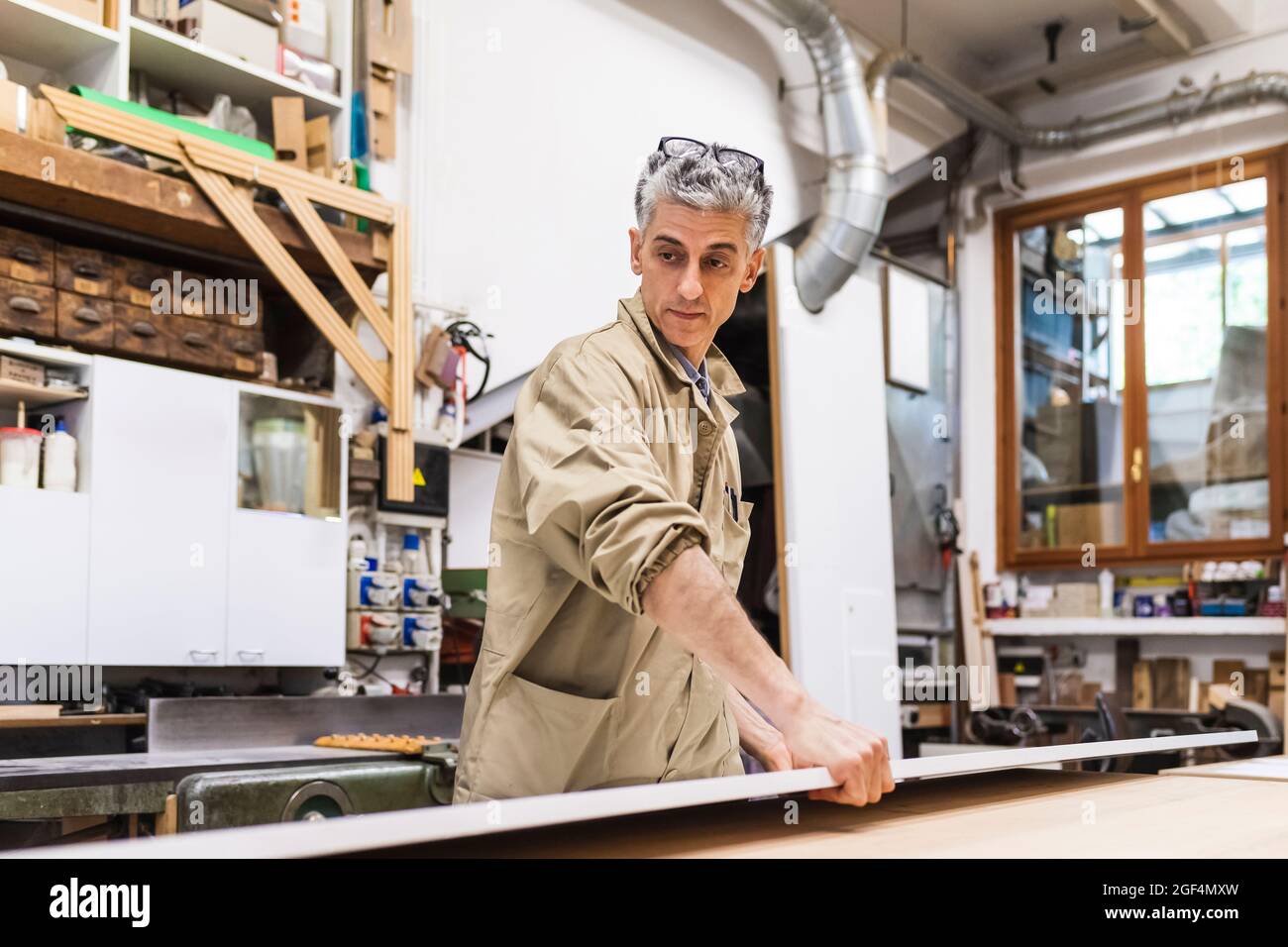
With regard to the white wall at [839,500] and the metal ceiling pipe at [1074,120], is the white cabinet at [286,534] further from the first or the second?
the metal ceiling pipe at [1074,120]

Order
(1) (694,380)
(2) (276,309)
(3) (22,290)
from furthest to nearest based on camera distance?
(2) (276,309) < (3) (22,290) < (1) (694,380)

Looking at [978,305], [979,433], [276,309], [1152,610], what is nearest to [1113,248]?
[978,305]

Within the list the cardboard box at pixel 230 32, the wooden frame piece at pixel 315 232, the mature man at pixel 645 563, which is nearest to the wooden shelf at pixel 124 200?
the wooden frame piece at pixel 315 232

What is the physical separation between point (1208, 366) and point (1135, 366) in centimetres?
37

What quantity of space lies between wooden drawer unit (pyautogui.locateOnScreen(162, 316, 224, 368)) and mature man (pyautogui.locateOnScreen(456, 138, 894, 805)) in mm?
2359

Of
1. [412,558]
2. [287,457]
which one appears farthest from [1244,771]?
[412,558]

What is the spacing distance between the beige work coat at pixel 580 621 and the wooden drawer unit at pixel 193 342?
8.14 feet

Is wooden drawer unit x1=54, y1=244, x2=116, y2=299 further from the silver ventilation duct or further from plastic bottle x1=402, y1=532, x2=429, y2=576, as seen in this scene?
the silver ventilation duct

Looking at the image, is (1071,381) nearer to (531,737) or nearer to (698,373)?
(698,373)

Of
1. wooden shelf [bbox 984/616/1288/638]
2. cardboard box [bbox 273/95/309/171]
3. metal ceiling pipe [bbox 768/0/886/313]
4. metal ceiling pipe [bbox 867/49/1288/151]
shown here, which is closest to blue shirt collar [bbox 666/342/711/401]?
cardboard box [bbox 273/95/309/171]

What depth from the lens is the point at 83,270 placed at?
3371mm

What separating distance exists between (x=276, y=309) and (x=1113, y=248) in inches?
198

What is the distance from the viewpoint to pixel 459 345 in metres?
4.40
